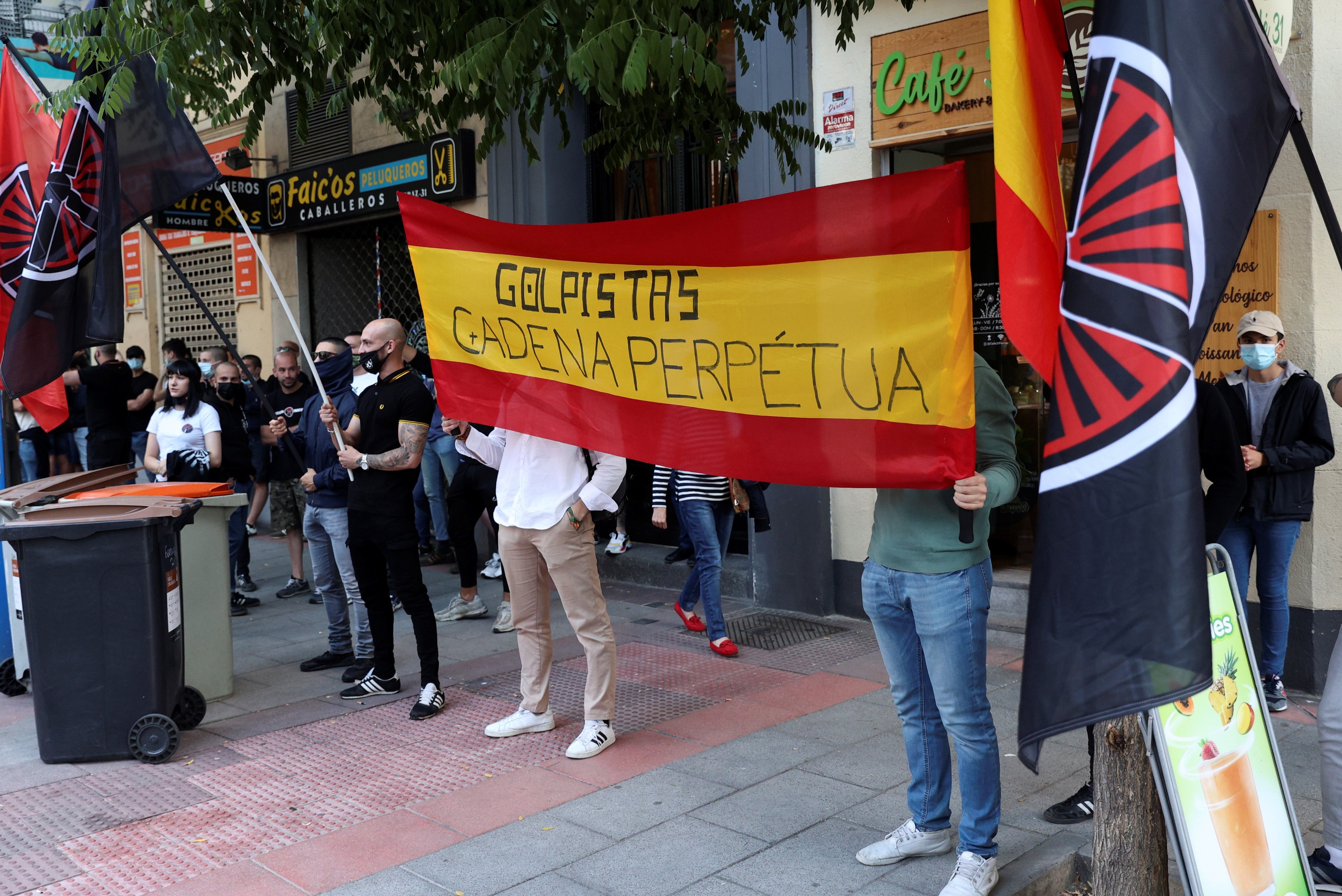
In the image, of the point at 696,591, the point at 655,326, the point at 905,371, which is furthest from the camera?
the point at 696,591

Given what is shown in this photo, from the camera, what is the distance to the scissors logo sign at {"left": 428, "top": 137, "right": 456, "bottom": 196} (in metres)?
10.3

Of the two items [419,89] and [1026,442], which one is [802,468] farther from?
[1026,442]

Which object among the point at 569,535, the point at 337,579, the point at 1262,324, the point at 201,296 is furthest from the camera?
the point at 201,296

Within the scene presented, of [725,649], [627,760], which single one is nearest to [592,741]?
[627,760]

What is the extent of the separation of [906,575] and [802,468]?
52 centimetres

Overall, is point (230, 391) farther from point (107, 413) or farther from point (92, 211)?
point (92, 211)

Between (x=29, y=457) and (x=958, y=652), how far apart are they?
1259 cm

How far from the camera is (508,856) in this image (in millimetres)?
4105

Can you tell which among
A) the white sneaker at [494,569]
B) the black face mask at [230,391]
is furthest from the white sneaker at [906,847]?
the black face mask at [230,391]

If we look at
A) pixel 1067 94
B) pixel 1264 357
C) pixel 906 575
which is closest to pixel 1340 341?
pixel 1264 357

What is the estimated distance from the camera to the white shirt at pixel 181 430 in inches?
325

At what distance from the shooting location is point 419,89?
218 inches

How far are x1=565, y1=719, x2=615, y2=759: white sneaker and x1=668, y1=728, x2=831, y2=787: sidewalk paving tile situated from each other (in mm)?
374

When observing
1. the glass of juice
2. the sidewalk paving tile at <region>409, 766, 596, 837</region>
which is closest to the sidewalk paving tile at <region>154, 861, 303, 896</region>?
→ the sidewalk paving tile at <region>409, 766, 596, 837</region>
